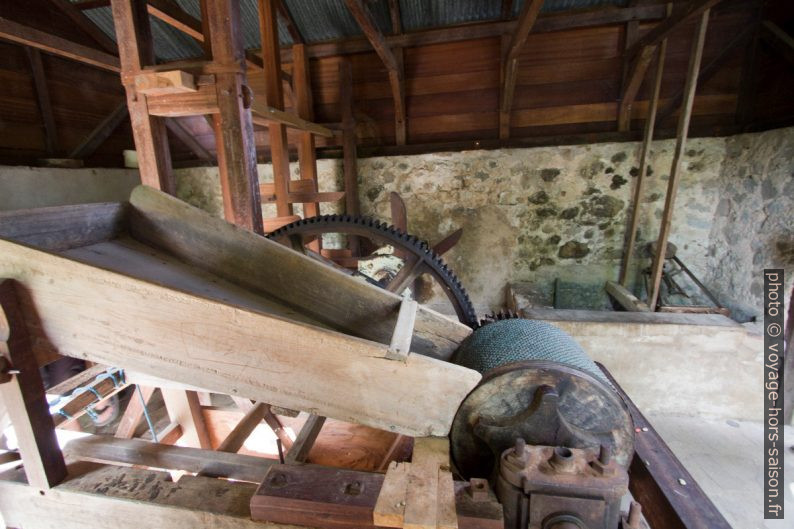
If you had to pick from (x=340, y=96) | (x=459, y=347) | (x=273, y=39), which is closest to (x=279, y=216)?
(x=273, y=39)

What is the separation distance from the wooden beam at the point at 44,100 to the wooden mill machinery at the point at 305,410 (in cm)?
301

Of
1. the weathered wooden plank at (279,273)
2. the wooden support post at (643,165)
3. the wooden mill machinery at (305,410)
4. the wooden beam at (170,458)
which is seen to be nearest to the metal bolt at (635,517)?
the wooden mill machinery at (305,410)

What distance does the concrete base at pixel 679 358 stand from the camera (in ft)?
7.15

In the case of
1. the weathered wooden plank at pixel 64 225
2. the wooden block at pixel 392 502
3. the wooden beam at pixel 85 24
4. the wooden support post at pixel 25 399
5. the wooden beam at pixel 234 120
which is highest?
the wooden beam at pixel 85 24

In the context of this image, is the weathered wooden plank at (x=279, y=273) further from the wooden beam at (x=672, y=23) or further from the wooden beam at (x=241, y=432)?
the wooden beam at (x=672, y=23)

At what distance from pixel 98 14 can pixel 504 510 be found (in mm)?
4332

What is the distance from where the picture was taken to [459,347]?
113cm

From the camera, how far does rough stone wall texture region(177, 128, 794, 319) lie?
2.94m

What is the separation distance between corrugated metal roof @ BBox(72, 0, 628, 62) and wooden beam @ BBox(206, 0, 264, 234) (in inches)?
58.8

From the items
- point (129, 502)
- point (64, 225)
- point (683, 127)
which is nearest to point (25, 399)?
point (129, 502)

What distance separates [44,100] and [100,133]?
438 mm

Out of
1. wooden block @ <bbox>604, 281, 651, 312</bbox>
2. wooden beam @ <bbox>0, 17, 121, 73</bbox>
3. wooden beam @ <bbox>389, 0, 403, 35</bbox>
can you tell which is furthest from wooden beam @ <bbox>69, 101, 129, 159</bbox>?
wooden block @ <bbox>604, 281, 651, 312</bbox>

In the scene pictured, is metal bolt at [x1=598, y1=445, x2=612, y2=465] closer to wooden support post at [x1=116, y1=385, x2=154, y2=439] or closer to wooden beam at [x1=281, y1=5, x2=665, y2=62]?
wooden support post at [x1=116, y1=385, x2=154, y2=439]

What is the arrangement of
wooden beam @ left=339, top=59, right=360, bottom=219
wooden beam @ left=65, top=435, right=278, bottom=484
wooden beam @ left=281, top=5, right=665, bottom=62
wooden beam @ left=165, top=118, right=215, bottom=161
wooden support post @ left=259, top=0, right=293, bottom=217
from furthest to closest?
1. wooden beam @ left=165, top=118, right=215, bottom=161
2. wooden beam @ left=339, top=59, right=360, bottom=219
3. wooden beam @ left=281, top=5, right=665, bottom=62
4. wooden support post @ left=259, top=0, right=293, bottom=217
5. wooden beam @ left=65, top=435, right=278, bottom=484
